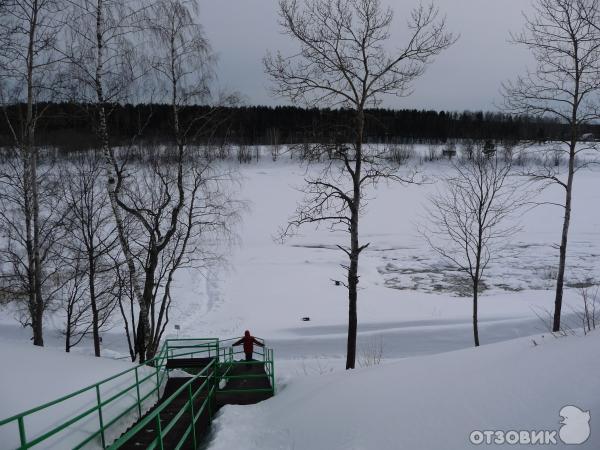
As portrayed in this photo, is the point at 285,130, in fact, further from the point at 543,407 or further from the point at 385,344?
the point at 543,407

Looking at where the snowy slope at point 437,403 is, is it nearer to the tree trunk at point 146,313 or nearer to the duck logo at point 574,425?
the duck logo at point 574,425

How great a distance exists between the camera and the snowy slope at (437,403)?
4.00 metres

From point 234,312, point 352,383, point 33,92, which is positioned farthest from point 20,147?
point 234,312

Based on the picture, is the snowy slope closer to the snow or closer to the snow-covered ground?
the snow-covered ground

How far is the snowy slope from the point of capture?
157 inches

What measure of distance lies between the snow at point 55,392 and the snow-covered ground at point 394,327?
1.03ft

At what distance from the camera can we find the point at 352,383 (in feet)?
21.5

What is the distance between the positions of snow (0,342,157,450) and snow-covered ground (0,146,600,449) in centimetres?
32

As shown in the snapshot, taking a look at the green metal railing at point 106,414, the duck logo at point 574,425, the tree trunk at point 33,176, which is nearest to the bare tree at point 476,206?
the green metal railing at point 106,414

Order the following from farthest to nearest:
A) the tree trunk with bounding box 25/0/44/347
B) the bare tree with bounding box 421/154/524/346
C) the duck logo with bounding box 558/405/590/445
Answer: the bare tree with bounding box 421/154/524/346 → the tree trunk with bounding box 25/0/44/347 → the duck logo with bounding box 558/405/590/445

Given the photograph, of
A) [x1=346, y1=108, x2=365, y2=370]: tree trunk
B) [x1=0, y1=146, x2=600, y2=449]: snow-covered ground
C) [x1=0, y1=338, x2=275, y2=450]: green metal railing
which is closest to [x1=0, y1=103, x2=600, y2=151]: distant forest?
[x1=346, y1=108, x2=365, y2=370]: tree trunk

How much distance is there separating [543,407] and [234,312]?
20.2 metres

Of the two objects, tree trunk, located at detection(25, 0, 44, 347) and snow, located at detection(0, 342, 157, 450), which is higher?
tree trunk, located at detection(25, 0, 44, 347)

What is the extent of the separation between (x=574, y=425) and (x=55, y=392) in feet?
21.6
